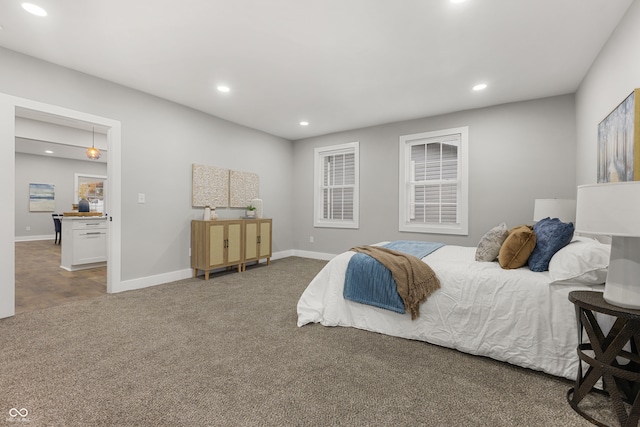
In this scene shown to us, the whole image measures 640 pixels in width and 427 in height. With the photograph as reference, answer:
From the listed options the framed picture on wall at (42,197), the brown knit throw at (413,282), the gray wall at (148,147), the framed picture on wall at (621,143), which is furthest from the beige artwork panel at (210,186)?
the framed picture on wall at (42,197)

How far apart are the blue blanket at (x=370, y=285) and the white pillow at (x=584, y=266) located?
1.06 metres

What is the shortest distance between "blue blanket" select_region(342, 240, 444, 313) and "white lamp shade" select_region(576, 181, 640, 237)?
4.20ft

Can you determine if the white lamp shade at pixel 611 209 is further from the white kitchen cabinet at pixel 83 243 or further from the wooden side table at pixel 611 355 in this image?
the white kitchen cabinet at pixel 83 243

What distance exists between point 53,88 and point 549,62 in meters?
5.15

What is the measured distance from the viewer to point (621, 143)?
7.14ft

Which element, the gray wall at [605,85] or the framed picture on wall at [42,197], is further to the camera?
the framed picture on wall at [42,197]

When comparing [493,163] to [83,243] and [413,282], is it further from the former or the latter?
[83,243]

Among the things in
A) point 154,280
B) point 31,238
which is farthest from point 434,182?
point 31,238

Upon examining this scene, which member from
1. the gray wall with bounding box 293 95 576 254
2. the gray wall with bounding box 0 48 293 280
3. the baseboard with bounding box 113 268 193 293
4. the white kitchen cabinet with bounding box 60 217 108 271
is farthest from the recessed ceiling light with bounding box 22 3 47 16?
the gray wall with bounding box 293 95 576 254

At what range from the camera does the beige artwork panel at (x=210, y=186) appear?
14.7 feet

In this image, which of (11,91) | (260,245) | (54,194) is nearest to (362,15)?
(11,91)

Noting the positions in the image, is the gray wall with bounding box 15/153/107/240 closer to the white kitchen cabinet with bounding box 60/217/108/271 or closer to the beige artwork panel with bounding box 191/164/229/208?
the white kitchen cabinet with bounding box 60/217/108/271

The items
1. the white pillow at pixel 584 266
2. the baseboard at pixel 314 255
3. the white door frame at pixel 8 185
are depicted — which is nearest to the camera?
the white pillow at pixel 584 266

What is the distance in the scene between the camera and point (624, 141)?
6.97ft
